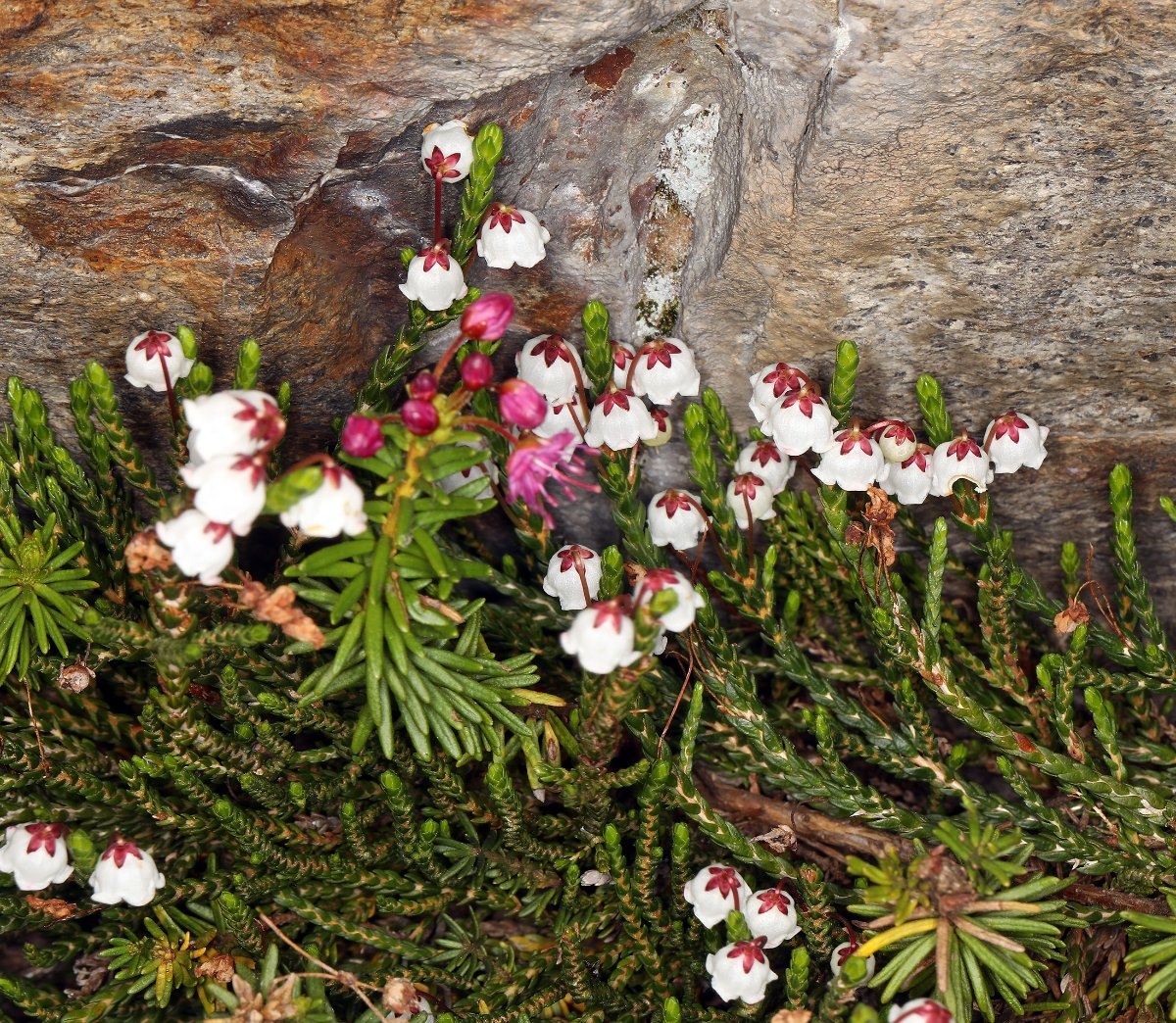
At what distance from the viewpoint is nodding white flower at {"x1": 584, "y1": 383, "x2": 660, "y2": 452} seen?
154 inches

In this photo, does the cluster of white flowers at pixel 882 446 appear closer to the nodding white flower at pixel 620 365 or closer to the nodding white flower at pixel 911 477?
the nodding white flower at pixel 911 477

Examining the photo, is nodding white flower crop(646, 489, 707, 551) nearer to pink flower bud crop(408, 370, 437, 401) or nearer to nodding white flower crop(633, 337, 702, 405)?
nodding white flower crop(633, 337, 702, 405)

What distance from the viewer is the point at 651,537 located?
4258mm

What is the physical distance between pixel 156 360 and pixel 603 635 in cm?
171

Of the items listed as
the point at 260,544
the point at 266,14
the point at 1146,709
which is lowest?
the point at 1146,709

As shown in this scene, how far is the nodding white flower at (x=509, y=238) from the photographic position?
12.3 feet

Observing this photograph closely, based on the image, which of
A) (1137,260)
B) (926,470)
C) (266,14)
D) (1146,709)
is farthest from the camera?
(1146,709)

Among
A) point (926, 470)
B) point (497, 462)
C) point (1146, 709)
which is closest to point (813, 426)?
point (926, 470)

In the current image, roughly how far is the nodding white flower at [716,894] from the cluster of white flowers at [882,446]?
1342 millimetres

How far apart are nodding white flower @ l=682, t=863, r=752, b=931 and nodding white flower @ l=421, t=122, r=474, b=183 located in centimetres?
240

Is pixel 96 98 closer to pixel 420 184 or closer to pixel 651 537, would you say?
pixel 420 184

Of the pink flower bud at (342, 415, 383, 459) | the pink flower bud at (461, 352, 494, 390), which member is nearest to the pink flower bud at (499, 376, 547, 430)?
the pink flower bud at (461, 352, 494, 390)

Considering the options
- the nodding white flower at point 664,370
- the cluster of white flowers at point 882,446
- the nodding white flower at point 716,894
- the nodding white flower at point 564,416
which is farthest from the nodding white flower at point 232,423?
the nodding white flower at point 716,894

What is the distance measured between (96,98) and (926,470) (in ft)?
9.42
